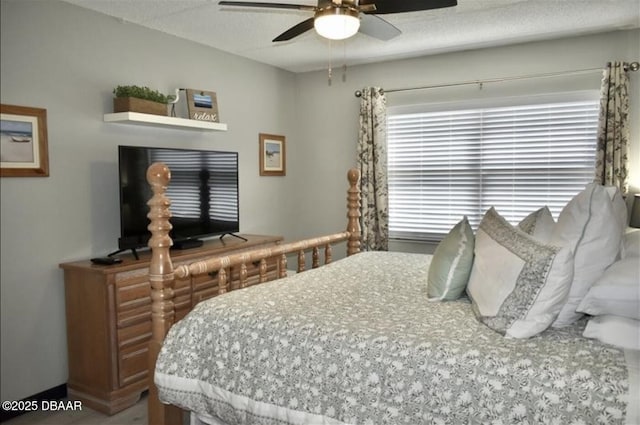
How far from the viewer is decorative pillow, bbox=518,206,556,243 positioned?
1918mm

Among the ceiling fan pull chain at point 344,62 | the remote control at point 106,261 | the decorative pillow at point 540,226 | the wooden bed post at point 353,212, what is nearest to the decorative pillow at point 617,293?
the decorative pillow at point 540,226

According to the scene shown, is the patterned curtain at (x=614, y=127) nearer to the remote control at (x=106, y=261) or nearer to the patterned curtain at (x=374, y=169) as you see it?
the patterned curtain at (x=374, y=169)

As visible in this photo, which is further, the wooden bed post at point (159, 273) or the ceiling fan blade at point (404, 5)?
the ceiling fan blade at point (404, 5)

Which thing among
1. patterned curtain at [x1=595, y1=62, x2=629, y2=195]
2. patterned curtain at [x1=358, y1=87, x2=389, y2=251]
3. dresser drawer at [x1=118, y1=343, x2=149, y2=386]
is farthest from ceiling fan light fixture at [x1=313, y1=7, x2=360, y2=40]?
patterned curtain at [x1=595, y1=62, x2=629, y2=195]

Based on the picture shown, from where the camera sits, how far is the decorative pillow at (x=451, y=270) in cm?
204

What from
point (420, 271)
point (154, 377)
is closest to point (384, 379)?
point (154, 377)

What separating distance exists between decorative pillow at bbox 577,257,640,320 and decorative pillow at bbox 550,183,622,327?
4 centimetres

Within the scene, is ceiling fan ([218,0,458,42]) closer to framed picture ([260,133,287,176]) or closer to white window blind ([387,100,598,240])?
white window blind ([387,100,598,240])

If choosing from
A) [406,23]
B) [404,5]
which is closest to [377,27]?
[404,5]

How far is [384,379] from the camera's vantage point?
150cm

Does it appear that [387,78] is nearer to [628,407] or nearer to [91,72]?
[91,72]

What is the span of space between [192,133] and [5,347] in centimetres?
194

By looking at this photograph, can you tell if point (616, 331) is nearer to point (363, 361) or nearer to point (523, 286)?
point (523, 286)

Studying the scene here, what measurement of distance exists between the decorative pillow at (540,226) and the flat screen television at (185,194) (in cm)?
197
